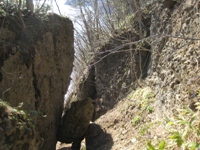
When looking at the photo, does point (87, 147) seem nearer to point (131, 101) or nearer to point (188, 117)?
point (131, 101)

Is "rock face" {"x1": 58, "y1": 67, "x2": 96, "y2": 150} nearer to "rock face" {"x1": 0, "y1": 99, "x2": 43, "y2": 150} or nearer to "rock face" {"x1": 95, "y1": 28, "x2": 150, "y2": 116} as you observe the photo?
"rock face" {"x1": 95, "y1": 28, "x2": 150, "y2": 116}

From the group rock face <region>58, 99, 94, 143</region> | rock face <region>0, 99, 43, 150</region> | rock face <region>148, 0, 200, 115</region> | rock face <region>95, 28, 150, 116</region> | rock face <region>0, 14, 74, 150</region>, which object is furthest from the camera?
rock face <region>95, 28, 150, 116</region>

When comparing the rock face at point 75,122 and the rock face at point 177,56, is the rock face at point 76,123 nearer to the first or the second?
the rock face at point 75,122

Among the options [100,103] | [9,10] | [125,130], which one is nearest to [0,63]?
[9,10]

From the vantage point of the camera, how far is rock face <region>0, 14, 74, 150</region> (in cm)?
619

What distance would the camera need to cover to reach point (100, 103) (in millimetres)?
11391

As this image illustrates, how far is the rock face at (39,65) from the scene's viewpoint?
6.19 meters

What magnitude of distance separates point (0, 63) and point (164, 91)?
3937 millimetres

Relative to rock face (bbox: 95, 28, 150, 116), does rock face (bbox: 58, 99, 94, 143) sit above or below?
below

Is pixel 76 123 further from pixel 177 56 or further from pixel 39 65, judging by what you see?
pixel 177 56

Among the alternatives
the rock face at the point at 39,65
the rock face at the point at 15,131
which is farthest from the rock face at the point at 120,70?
the rock face at the point at 15,131

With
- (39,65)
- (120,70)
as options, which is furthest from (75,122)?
(120,70)

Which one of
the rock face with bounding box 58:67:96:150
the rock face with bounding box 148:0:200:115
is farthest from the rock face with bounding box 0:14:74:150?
the rock face with bounding box 148:0:200:115

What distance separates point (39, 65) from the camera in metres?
7.20
